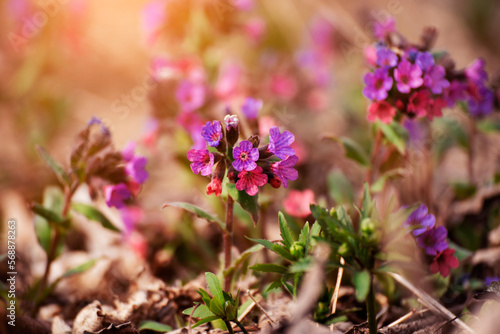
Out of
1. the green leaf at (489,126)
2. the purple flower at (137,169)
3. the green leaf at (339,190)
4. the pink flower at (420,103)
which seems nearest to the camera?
the pink flower at (420,103)

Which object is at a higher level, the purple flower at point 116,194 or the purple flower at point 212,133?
the purple flower at point 212,133

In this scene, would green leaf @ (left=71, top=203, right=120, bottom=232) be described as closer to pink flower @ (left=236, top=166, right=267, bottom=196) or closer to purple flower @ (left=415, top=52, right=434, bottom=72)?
pink flower @ (left=236, top=166, right=267, bottom=196)

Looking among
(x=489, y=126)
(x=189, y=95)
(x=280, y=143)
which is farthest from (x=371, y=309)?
(x=189, y=95)

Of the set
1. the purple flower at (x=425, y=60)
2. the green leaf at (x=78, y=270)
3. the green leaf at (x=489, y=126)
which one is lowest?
the green leaf at (x=78, y=270)

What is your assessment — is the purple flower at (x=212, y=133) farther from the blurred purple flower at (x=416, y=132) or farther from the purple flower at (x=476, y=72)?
the blurred purple flower at (x=416, y=132)

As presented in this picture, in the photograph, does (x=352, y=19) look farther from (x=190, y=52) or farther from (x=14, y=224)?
(x=14, y=224)

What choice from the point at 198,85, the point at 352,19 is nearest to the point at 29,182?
the point at 198,85

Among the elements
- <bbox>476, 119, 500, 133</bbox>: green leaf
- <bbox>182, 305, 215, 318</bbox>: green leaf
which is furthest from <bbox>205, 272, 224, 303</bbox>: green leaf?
<bbox>476, 119, 500, 133</bbox>: green leaf

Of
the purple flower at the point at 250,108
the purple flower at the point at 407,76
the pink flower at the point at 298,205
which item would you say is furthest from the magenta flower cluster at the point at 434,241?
the purple flower at the point at 250,108
